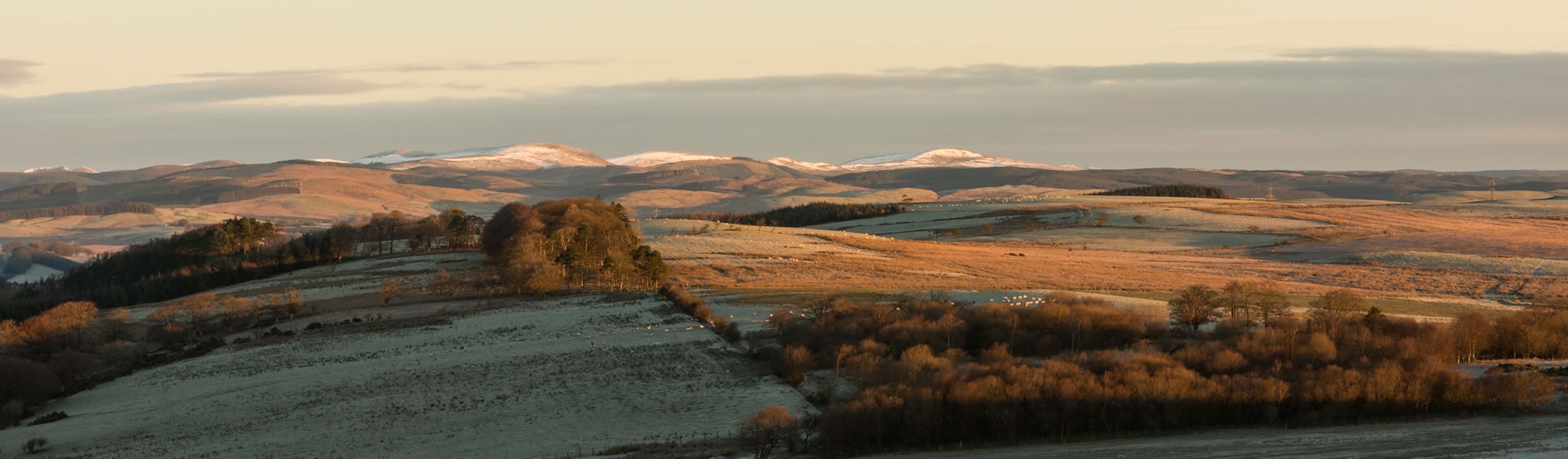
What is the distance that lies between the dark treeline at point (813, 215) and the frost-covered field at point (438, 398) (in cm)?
10781

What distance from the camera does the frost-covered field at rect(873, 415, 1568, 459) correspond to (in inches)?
1078

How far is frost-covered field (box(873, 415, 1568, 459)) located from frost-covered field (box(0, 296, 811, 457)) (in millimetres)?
10203

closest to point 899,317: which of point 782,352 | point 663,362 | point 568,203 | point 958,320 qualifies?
point 958,320

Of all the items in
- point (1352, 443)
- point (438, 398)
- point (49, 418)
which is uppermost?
point (1352, 443)

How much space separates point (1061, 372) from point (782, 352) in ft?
42.3

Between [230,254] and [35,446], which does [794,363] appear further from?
[230,254]

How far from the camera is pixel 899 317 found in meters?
52.4

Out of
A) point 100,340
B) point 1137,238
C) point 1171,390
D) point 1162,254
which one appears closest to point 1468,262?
point 1162,254

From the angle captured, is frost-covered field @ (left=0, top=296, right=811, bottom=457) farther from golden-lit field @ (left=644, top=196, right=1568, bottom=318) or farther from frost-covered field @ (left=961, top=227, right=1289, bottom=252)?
frost-covered field @ (left=961, top=227, right=1289, bottom=252)

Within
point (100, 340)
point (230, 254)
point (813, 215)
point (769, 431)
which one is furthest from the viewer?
point (813, 215)

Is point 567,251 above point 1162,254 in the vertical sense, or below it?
above

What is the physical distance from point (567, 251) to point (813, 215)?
97.0 metres

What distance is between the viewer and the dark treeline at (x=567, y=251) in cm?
8038

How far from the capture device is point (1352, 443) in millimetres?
29766
